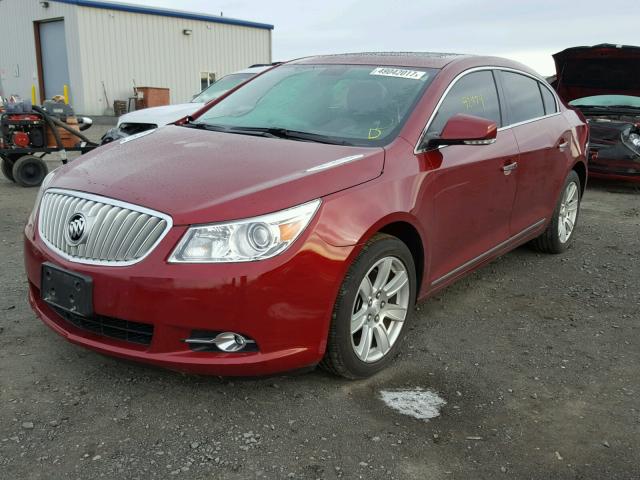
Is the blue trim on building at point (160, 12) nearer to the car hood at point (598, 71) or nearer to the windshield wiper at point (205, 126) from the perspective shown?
the car hood at point (598, 71)

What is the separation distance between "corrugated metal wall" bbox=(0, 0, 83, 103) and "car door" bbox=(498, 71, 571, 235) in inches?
736

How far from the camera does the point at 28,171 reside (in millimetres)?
8258

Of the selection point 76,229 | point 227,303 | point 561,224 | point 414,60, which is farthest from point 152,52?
point 227,303

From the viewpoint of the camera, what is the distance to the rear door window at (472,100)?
3.49m

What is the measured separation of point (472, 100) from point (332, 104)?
0.92 meters

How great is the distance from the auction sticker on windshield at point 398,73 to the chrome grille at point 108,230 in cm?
182

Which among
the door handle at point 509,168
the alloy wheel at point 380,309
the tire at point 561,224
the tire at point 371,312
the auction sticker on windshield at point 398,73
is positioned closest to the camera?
the tire at point 371,312

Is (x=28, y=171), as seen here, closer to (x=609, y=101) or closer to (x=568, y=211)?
(x=568, y=211)

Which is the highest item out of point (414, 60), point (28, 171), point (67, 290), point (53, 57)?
point (53, 57)

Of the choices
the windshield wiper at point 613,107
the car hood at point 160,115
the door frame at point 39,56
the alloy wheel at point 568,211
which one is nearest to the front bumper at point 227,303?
the alloy wheel at point 568,211

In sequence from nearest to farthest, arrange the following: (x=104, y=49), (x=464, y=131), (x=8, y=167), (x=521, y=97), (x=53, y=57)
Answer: (x=464, y=131) → (x=521, y=97) → (x=8, y=167) → (x=104, y=49) → (x=53, y=57)

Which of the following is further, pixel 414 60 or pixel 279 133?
pixel 414 60

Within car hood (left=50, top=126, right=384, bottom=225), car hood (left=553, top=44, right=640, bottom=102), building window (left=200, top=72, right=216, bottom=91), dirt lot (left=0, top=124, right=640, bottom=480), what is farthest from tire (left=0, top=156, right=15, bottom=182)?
building window (left=200, top=72, right=216, bottom=91)

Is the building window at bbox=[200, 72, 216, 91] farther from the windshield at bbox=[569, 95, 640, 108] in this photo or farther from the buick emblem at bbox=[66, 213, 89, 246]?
the buick emblem at bbox=[66, 213, 89, 246]
